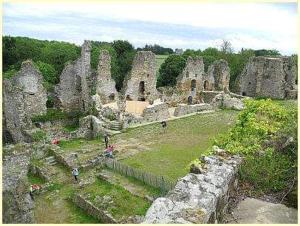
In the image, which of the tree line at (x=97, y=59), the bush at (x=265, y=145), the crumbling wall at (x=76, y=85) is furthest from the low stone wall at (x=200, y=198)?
the tree line at (x=97, y=59)

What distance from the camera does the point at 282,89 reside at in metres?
42.6

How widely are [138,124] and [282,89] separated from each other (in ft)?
65.9

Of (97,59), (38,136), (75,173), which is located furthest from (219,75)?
(75,173)

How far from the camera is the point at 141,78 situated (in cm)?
3647

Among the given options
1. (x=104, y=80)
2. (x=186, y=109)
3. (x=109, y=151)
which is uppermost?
(x=104, y=80)

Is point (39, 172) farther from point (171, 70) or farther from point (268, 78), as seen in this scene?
point (171, 70)

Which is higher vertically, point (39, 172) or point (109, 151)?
point (109, 151)

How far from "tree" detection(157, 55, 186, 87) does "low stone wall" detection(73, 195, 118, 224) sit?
3541 cm

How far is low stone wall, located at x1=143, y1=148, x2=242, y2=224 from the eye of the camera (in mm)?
7133

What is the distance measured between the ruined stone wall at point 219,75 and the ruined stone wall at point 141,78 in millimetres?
8596

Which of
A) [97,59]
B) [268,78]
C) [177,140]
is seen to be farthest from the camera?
[97,59]

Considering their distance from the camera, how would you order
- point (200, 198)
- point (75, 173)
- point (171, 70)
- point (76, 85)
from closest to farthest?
point (200, 198), point (75, 173), point (76, 85), point (171, 70)

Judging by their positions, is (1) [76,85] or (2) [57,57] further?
(2) [57,57]

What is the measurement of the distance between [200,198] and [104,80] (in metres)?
26.4
